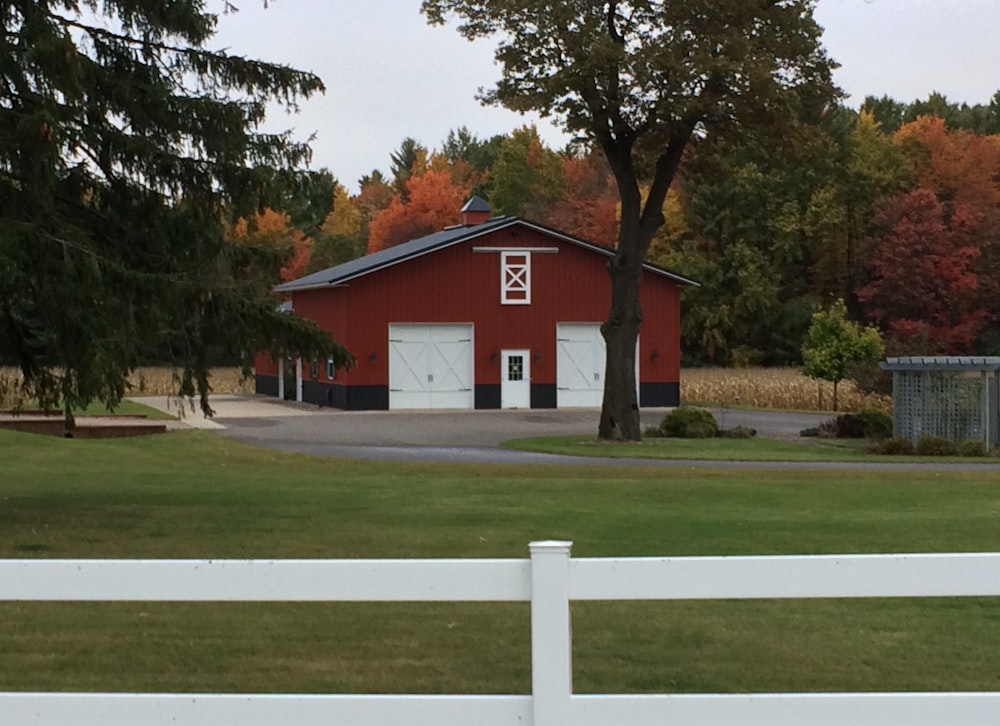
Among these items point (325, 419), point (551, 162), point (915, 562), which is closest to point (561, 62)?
point (325, 419)

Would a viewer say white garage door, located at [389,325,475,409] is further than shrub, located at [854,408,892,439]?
Yes

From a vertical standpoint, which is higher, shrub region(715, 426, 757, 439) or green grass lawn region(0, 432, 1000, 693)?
shrub region(715, 426, 757, 439)

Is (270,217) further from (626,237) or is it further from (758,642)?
(758,642)

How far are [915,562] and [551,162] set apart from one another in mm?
83824

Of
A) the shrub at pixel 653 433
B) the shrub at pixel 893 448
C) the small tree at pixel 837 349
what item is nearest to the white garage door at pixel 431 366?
the shrub at pixel 653 433

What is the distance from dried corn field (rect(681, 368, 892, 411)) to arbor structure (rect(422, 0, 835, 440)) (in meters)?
15.1

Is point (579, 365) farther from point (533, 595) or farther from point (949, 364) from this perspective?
point (533, 595)

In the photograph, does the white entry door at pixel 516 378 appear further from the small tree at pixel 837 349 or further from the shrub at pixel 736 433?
the shrub at pixel 736 433

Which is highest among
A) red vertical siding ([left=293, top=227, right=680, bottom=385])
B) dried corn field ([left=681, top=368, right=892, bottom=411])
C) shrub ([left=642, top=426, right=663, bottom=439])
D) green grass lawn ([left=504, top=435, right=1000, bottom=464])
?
red vertical siding ([left=293, top=227, right=680, bottom=385])

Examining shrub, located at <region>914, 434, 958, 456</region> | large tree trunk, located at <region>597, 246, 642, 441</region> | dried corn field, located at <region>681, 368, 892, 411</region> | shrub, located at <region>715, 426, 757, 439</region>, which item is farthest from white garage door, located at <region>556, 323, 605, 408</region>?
shrub, located at <region>914, 434, 958, 456</region>

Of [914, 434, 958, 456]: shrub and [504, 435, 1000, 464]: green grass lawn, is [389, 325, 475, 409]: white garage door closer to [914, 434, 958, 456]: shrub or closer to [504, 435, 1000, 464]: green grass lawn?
[504, 435, 1000, 464]: green grass lawn

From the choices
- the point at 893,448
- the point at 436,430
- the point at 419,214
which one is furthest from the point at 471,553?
the point at 419,214

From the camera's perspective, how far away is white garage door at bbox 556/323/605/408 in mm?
42438

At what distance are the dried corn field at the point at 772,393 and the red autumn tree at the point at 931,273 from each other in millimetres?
11355
